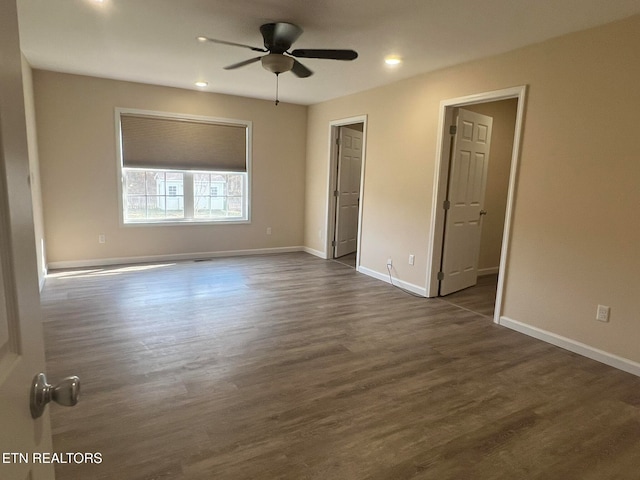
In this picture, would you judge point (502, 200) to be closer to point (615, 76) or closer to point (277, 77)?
point (615, 76)

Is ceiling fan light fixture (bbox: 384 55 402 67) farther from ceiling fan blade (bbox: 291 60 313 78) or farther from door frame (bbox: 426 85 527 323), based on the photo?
ceiling fan blade (bbox: 291 60 313 78)

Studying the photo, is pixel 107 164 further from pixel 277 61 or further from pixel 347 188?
pixel 347 188

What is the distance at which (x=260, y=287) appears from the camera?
482 centimetres

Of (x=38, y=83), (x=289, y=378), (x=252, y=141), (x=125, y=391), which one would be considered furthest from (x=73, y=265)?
(x=289, y=378)

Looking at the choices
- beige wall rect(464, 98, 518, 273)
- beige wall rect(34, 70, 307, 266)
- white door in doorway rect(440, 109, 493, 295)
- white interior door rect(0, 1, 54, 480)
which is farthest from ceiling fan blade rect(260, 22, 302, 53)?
beige wall rect(34, 70, 307, 266)

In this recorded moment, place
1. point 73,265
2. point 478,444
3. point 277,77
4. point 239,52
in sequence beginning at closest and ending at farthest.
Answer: point 478,444
point 239,52
point 277,77
point 73,265

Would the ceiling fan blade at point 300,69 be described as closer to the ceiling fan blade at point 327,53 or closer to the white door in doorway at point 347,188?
Result: the ceiling fan blade at point 327,53

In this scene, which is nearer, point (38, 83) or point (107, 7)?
point (107, 7)

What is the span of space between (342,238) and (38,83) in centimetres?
481

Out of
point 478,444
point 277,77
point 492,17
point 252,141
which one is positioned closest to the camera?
point 478,444

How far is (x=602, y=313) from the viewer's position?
307 cm

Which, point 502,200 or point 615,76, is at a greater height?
point 615,76

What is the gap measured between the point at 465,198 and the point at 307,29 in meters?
2.69

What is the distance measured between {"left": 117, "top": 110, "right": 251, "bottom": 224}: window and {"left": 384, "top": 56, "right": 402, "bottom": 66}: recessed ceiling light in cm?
299
